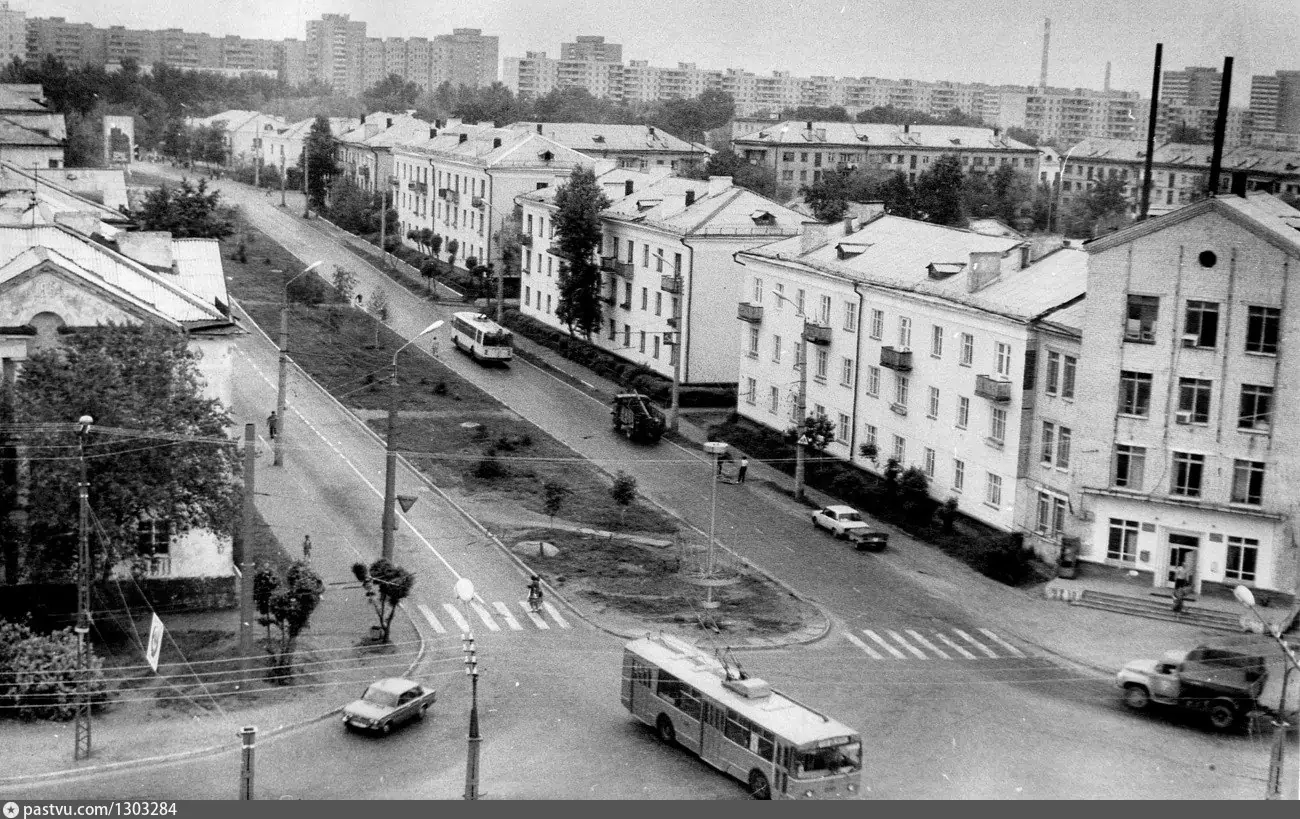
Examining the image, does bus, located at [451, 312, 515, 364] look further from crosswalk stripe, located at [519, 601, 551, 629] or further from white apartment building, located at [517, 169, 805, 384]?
crosswalk stripe, located at [519, 601, 551, 629]

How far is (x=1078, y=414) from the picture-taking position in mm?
22219

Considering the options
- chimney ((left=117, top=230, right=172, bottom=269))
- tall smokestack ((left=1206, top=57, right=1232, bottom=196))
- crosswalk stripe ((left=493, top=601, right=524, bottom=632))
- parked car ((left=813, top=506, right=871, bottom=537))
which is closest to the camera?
tall smokestack ((left=1206, top=57, right=1232, bottom=196))

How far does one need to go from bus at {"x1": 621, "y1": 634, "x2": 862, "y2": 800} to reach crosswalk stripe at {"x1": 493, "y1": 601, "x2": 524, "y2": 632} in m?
3.61

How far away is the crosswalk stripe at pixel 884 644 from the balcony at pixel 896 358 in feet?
27.1

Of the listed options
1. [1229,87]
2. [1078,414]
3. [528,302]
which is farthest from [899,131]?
[1229,87]

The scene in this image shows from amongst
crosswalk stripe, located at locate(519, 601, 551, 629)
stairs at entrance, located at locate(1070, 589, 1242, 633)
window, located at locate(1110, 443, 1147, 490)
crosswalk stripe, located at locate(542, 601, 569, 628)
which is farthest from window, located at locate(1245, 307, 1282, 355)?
crosswalk stripe, located at locate(519, 601, 551, 629)

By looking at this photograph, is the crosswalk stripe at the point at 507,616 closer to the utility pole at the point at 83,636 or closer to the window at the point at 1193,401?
the utility pole at the point at 83,636

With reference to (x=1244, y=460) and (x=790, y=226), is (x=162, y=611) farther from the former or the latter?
(x=790, y=226)

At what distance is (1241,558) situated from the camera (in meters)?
19.6

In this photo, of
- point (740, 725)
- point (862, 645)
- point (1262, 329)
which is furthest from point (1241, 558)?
point (740, 725)

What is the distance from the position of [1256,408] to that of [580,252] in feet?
82.2

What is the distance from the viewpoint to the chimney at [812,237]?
33750 millimetres

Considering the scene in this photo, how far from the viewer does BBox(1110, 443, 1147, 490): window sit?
2084 cm

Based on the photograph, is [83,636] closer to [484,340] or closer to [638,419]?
[638,419]
